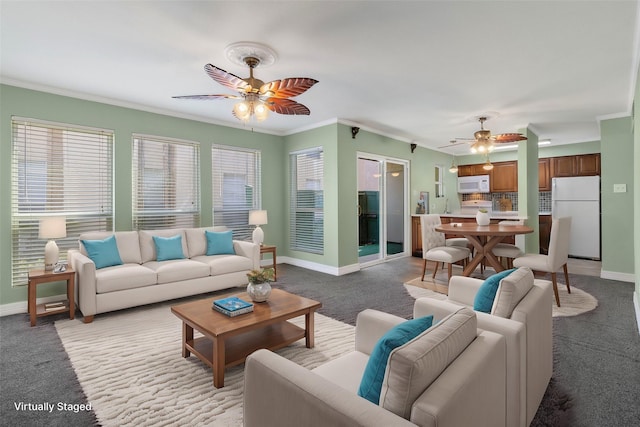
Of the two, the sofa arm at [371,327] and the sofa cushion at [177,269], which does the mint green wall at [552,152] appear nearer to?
the sofa cushion at [177,269]

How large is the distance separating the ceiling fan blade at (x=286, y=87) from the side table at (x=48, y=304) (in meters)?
2.76

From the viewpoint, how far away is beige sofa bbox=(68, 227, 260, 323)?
3312 mm

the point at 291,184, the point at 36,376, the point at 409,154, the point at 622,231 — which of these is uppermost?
the point at 409,154

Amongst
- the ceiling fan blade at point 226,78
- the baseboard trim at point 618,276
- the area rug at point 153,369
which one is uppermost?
the ceiling fan blade at point 226,78

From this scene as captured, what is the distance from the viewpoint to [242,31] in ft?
8.40

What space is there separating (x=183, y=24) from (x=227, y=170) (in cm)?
316

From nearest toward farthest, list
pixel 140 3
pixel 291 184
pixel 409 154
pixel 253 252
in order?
1. pixel 140 3
2. pixel 253 252
3. pixel 291 184
4. pixel 409 154

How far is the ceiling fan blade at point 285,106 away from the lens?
295 centimetres

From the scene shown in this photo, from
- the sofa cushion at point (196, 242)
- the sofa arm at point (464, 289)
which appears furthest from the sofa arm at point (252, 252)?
the sofa arm at point (464, 289)

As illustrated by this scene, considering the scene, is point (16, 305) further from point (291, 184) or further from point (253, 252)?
point (291, 184)

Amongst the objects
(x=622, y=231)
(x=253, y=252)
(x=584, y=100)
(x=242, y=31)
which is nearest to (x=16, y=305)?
(x=253, y=252)

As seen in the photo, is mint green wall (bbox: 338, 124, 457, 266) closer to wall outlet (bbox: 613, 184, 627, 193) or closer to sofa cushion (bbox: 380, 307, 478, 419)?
wall outlet (bbox: 613, 184, 627, 193)

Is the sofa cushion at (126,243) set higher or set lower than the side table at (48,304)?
higher

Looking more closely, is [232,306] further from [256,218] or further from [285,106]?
[256,218]
